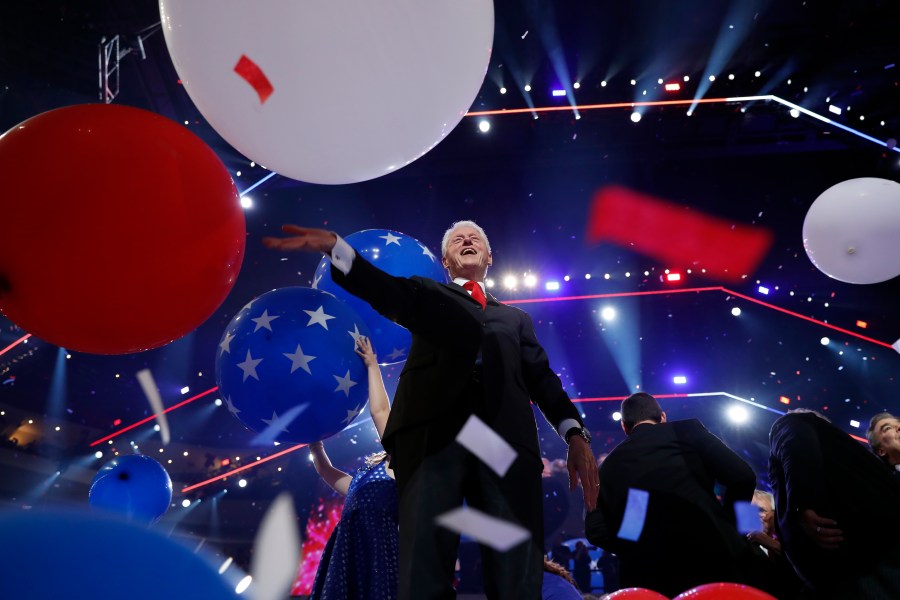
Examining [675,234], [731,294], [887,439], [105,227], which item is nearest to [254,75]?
[105,227]

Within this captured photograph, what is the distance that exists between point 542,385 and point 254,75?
118 cm

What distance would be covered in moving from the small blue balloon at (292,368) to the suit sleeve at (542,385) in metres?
0.60

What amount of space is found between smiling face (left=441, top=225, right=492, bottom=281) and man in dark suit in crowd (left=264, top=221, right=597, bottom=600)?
0.23 m

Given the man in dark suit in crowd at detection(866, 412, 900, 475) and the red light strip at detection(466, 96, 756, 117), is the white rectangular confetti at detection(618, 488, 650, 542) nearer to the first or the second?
the man in dark suit in crowd at detection(866, 412, 900, 475)

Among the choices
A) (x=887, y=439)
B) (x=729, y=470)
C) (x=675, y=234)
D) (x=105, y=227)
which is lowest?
(x=887, y=439)

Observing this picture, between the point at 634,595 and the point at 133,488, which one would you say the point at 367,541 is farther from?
the point at 133,488

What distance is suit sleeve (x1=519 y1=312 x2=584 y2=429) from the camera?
162cm

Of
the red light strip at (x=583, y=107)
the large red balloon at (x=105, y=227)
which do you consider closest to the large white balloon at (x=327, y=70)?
the large red balloon at (x=105, y=227)

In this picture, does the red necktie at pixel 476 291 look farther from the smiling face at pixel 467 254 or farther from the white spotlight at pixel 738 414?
the white spotlight at pixel 738 414

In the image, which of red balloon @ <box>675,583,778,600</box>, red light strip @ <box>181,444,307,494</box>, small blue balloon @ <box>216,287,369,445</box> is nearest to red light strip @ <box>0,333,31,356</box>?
red light strip @ <box>181,444,307,494</box>

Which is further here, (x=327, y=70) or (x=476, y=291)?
(x=476, y=291)

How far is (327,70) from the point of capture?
1519mm

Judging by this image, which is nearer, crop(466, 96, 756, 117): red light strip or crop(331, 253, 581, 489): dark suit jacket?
crop(331, 253, 581, 489): dark suit jacket

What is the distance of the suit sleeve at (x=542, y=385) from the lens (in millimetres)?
1618
